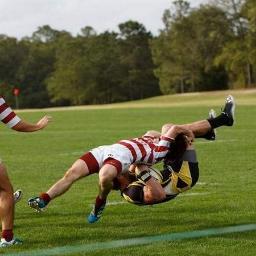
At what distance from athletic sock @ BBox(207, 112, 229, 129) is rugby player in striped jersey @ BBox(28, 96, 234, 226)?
5.15 ft

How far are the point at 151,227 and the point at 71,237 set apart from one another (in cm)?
108

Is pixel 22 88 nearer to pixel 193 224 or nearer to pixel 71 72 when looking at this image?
pixel 71 72

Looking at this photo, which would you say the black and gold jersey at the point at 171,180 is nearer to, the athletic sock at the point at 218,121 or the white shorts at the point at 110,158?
the white shorts at the point at 110,158

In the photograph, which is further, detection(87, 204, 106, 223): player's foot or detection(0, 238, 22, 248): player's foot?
detection(87, 204, 106, 223): player's foot

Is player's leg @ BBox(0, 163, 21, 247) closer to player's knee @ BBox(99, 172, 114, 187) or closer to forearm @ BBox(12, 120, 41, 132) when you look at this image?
forearm @ BBox(12, 120, 41, 132)

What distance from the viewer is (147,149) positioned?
8.79 meters

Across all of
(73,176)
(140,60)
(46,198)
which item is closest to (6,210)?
(46,198)

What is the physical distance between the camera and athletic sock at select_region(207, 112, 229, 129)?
34.9ft

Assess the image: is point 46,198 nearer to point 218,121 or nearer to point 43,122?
point 43,122

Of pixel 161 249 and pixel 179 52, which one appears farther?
pixel 179 52

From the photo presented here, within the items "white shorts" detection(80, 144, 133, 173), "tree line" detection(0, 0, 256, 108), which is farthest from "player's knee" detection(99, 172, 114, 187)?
"tree line" detection(0, 0, 256, 108)

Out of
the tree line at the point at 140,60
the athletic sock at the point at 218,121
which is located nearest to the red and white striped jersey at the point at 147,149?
the athletic sock at the point at 218,121

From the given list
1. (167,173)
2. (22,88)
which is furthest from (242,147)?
(22,88)

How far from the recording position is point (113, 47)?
393 ft
